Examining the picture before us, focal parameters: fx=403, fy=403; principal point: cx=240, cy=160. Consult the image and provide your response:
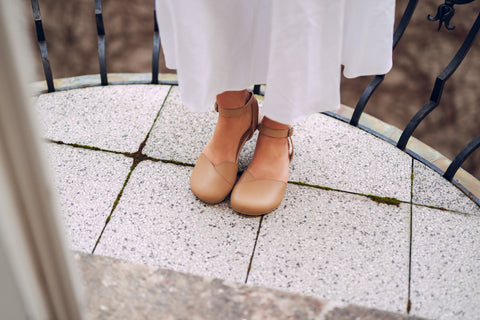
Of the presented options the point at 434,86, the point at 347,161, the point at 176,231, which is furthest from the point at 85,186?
the point at 434,86

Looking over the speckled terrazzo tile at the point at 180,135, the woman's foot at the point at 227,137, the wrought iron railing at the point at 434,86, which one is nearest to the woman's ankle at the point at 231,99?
the woman's foot at the point at 227,137

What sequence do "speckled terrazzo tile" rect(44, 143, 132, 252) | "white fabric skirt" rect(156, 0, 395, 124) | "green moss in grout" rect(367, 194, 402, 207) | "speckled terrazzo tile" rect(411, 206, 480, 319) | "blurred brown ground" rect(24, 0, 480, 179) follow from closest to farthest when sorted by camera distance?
"white fabric skirt" rect(156, 0, 395, 124)
"speckled terrazzo tile" rect(411, 206, 480, 319)
"speckled terrazzo tile" rect(44, 143, 132, 252)
"green moss in grout" rect(367, 194, 402, 207)
"blurred brown ground" rect(24, 0, 480, 179)

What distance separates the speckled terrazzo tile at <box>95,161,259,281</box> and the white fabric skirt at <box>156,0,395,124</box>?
329mm

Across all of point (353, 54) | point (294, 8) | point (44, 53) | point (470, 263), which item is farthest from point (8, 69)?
point (44, 53)

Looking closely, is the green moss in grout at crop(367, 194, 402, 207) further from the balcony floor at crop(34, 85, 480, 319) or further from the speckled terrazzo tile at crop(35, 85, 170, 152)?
the speckled terrazzo tile at crop(35, 85, 170, 152)

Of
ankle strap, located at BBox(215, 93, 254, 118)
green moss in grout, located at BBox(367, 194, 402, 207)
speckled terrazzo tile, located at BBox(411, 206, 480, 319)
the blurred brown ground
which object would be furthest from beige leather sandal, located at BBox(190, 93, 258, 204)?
the blurred brown ground

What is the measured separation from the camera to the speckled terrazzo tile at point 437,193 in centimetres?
123

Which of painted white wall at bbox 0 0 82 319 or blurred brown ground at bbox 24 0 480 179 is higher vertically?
painted white wall at bbox 0 0 82 319

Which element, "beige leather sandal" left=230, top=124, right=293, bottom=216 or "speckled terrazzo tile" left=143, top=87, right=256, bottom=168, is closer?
"beige leather sandal" left=230, top=124, right=293, bottom=216

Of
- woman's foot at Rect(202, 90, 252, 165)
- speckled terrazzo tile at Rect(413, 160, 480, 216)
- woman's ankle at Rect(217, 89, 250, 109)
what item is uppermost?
woman's ankle at Rect(217, 89, 250, 109)

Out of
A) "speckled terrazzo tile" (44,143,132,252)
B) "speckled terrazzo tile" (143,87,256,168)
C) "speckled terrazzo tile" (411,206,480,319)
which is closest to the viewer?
"speckled terrazzo tile" (411,206,480,319)

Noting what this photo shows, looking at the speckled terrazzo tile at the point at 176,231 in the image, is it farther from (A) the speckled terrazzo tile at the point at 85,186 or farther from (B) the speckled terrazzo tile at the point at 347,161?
(B) the speckled terrazzo tile at the point at 347,161

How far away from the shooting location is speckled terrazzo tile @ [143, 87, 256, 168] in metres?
1.33

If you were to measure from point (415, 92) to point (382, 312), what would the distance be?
4535mm
